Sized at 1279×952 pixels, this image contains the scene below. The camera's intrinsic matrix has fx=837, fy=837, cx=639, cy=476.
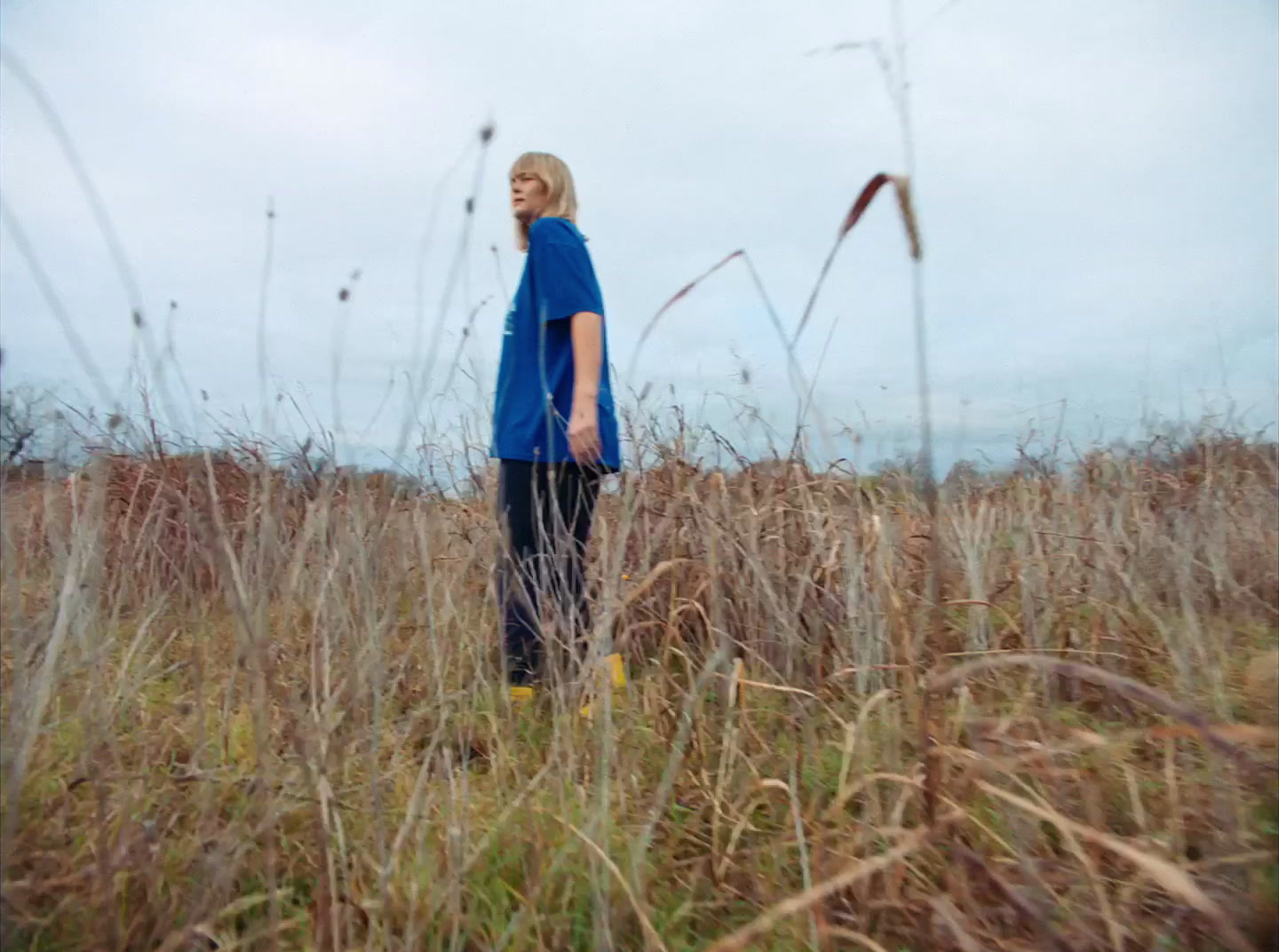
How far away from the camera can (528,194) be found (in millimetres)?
2217

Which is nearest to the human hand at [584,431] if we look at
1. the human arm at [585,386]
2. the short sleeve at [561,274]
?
the human arm at [585,386]

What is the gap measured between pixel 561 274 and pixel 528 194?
302 mm

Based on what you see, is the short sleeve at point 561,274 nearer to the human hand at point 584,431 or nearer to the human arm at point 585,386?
the human arm at point 585,386

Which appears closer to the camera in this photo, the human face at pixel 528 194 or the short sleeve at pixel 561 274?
the short sleeve at pixel 561 274

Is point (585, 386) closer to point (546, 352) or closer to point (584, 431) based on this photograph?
point (584, 431)

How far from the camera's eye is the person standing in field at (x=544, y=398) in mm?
2043

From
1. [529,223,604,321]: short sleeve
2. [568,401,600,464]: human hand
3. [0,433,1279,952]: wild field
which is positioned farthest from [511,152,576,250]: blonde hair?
[0,433,1279,952]: wild field

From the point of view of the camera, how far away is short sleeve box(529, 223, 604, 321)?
2.07 metres

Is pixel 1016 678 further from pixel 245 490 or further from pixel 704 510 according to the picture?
pixel 245 490

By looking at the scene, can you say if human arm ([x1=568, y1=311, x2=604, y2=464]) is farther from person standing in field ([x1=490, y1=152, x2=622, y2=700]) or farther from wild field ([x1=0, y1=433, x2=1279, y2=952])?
wild field ([x1=0, y1=433, x2=1279, y2=952])

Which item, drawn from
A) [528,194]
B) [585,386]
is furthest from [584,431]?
[528,194]

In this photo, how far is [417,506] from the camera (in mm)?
2059

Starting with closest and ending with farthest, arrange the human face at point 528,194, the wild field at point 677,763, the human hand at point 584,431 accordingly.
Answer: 1. the wild field at point 677,763
2. the human hand at point 584,431
3. the human face at point 528,194

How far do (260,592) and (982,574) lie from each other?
1.98 m
